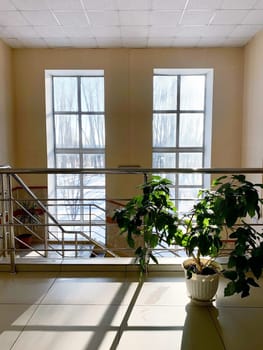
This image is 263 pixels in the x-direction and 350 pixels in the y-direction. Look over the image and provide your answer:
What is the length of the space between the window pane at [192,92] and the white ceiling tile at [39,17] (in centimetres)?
299

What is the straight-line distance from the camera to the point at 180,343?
5.54 feet

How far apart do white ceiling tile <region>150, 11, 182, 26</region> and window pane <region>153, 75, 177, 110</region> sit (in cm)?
A: 181

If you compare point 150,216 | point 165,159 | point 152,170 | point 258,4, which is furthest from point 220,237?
point 165,159

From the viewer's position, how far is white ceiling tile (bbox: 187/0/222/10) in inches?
148

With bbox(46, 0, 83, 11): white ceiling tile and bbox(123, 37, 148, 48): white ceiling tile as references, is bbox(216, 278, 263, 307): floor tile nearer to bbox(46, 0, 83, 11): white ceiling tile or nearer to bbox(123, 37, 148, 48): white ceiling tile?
bbox(46, 0, 83, 11): white ceiling tile

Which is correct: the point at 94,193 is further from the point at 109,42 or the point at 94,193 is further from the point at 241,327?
the point at 241,327

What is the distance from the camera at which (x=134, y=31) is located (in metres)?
4.74

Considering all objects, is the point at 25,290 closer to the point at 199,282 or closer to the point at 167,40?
the point at 199,282

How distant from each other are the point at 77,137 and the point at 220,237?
503cm

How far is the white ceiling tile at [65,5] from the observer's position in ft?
12.4

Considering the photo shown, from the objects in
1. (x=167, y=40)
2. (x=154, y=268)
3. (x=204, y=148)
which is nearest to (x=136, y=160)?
(x=204, y=148)

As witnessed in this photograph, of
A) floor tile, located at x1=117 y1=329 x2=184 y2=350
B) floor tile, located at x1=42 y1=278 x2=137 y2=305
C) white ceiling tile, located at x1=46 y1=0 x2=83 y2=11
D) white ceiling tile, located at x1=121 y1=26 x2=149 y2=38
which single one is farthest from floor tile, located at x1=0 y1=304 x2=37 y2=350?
white ceiling tile, located at x1=121 y1=26 x2=149 y2=38

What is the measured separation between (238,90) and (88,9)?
3.15 m

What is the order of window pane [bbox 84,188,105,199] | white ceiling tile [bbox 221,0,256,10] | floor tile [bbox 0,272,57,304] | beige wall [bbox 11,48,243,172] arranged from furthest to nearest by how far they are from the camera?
window pane [bbox 84,188,105,199], beige wall [bbox 11,48,243,172], white ceiling tile [bbox 221,0,256,10], floor tile [bbox 0,272,57,304]
